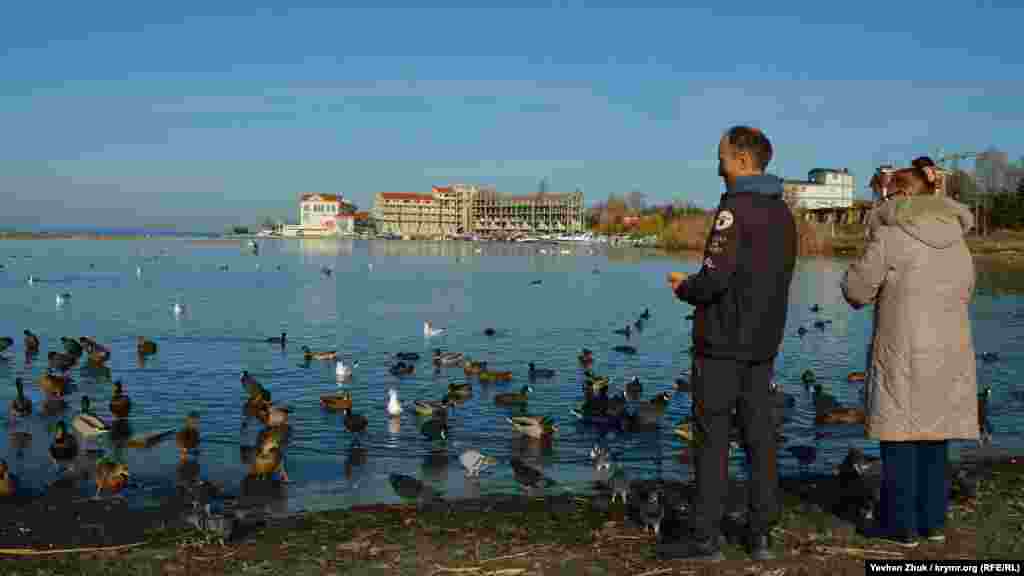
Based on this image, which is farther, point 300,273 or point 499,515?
point 300,273

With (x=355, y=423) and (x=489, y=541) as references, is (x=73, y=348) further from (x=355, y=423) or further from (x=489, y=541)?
(x=489, y=541)

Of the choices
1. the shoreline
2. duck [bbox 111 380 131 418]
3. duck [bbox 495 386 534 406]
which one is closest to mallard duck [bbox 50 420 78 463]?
duck [bbox 111 380 131 418]

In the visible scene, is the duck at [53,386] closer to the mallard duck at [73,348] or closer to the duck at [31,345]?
the mallard duck at [73,348]

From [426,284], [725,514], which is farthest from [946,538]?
[426,284]

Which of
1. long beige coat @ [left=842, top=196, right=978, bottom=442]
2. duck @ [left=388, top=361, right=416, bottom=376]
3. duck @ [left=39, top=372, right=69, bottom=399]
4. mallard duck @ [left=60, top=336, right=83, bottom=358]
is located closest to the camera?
long beige coat @ [left=842, top=196, right=978, bottom=442]

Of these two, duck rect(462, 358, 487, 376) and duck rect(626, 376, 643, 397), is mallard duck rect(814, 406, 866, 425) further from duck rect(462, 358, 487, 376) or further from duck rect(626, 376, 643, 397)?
duck rect(462, 358, 487, 376)

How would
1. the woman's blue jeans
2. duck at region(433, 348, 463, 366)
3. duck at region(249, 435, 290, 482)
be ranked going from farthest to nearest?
duck at region(433, 348, 463, 366)
duck at region(249, 435, 290, 482)
the woman's blue jeans

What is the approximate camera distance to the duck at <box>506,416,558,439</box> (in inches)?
471

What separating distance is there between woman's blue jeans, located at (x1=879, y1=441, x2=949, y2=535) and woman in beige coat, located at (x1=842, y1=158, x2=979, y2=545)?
0.8 inches

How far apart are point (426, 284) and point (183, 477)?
1573 inches

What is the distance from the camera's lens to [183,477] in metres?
9.60

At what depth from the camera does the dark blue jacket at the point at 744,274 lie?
4.93 m

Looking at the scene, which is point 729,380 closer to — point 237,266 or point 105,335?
point 105,335

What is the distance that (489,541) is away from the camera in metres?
6.20
